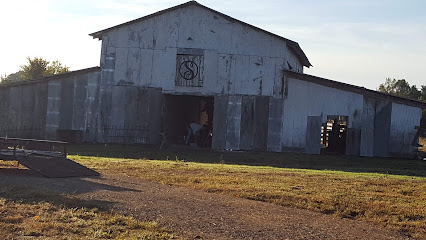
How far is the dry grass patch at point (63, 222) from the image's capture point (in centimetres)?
870

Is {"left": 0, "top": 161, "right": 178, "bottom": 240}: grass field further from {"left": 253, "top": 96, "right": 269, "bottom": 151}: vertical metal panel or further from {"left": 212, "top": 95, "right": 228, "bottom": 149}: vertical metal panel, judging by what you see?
{"left": 253, "top": 96, "right": 269, "bottom": 151}: vertical metal panel

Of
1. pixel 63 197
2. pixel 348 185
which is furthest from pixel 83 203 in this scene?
pixel 348 185

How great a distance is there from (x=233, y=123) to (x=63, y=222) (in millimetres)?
23072

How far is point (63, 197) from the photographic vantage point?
1191cm

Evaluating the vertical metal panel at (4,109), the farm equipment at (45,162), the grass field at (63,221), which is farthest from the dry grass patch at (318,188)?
the vertical metal panel at (4,109)

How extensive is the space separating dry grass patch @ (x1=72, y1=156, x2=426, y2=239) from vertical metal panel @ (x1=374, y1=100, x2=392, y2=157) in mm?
12042

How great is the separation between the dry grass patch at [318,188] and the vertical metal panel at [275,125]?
38.0 ft

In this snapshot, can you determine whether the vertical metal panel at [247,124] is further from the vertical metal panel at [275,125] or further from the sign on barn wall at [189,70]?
the sign on barn wall at [189,70]

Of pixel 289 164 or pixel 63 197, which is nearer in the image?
pixel 63 197

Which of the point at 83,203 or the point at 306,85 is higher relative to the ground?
the point at 306,85

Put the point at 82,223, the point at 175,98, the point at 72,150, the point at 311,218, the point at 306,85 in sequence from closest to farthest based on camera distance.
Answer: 1. the point at 82,223
2. the point at 311,218
3. the point at 72,150
4. the point at 306,85
5. the point at 175,98

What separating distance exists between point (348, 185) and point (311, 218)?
5.29m

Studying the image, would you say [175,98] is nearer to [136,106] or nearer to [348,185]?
[136,106]

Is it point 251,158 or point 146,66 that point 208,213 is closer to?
point 251,158
